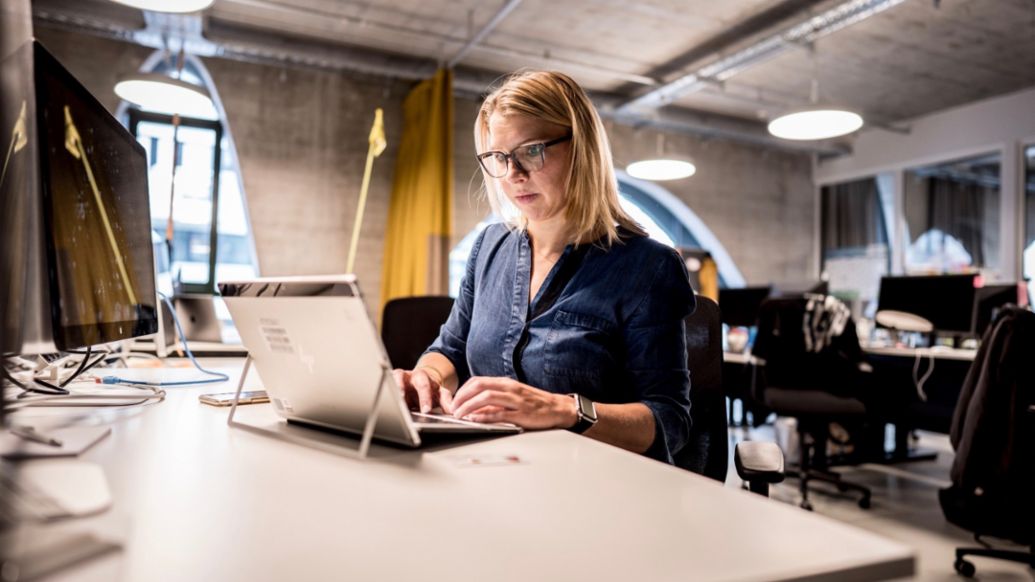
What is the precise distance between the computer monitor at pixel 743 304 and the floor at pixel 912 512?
1.49 metres

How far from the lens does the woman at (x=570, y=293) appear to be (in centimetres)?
122

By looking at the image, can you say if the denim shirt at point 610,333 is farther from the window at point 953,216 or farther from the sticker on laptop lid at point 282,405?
the window at point 953,216

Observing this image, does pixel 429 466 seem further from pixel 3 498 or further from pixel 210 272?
pixel 210 272

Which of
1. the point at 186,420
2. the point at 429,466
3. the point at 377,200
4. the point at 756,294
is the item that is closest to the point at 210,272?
the point at 377,200

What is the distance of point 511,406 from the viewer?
37.9 inches

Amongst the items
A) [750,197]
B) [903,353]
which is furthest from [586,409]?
[750,197]

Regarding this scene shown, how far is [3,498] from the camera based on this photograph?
1.59ft

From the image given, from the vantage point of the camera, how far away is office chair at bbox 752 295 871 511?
3.54 meters

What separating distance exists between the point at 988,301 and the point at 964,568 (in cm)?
233

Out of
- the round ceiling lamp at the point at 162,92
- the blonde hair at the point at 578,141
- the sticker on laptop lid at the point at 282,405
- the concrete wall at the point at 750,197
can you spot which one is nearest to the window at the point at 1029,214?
the concrete wall at the point at 750,197

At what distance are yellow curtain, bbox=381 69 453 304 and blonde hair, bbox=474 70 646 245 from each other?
441 centimetres

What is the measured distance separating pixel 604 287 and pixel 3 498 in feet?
3.19

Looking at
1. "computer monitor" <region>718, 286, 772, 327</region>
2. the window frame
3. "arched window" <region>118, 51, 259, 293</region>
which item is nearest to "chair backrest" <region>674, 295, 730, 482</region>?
"computer monitor" <region>718, 286, 772, 327</region>

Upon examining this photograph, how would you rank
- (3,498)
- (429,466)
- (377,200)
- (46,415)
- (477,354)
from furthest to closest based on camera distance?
1. (377,200)
2. (477,354)
3. (46,415)
4. (429,466)
5. (3,498)
